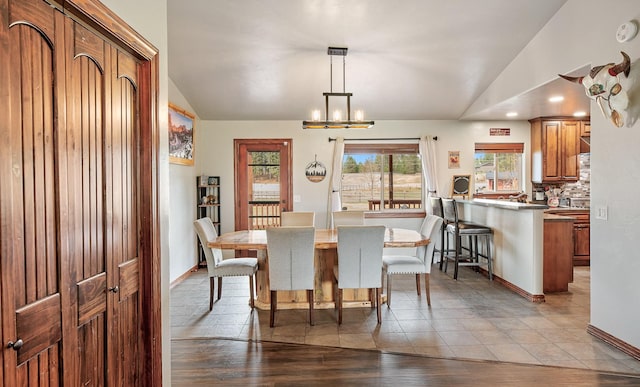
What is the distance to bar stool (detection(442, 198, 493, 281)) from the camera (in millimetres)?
4719

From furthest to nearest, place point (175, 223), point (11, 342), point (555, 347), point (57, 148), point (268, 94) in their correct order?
point (268, 94) → point (175, 223) → point (555, 347) → point (57, 148) → point (11, 342)

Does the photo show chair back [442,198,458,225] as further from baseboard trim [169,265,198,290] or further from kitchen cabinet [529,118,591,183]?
baseboard trim [169,265,198,290]

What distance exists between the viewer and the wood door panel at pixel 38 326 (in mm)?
1112

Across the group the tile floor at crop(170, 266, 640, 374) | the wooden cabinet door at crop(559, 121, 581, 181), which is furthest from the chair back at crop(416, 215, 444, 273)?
the wooden cabinet door at crop(559, 121, 581, 181)

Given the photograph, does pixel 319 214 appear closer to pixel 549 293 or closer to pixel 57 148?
pixel 549 293

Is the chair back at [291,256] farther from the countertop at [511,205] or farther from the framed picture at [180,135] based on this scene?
the countertop at [511,205]

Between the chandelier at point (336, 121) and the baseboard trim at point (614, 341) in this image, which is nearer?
the baseboard trim at point (614, 341)

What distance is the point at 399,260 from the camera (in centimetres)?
375

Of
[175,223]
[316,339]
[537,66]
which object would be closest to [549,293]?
[537,66]

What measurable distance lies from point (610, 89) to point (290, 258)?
112 inches

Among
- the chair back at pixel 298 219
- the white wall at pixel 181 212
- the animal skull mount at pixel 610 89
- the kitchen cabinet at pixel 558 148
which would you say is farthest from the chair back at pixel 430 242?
the kitchen cabinet at pixel 558 148

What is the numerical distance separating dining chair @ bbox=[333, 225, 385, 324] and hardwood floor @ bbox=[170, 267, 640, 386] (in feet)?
1.25

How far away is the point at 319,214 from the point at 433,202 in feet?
6.05

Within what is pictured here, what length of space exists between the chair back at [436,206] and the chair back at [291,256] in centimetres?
277
